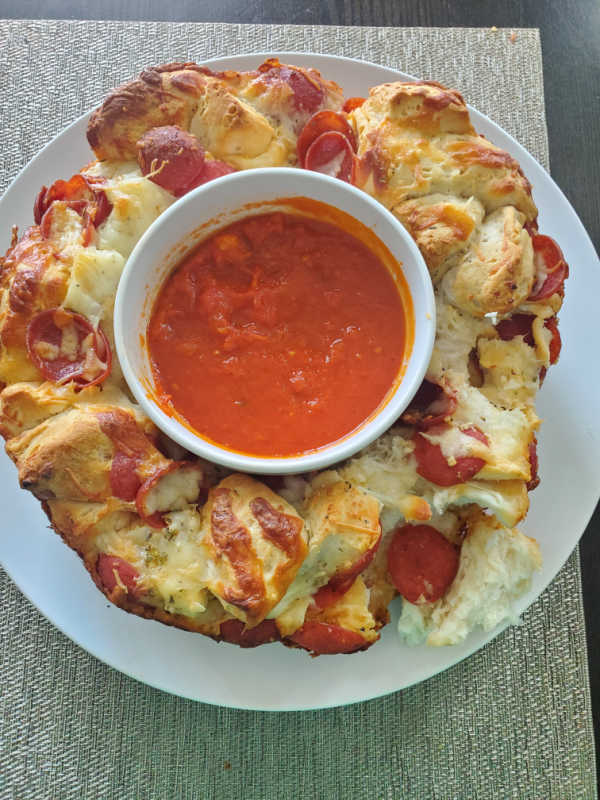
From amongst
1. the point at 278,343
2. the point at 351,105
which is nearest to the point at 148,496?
the point at 278,343

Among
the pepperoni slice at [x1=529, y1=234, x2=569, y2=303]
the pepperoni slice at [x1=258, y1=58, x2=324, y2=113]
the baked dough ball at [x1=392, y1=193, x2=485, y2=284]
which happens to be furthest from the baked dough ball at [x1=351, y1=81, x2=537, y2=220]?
the pepperoni slice at [x1=258, y1=58, x2=324, y2=113]

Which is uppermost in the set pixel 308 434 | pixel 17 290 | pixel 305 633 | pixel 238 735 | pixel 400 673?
pixel 17 290

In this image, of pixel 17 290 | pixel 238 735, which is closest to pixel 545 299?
pixel 17 290

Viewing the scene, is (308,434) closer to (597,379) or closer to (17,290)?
(17,290)

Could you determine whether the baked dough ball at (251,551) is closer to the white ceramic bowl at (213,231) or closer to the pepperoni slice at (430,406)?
the white ceramic bowl at (213,231)

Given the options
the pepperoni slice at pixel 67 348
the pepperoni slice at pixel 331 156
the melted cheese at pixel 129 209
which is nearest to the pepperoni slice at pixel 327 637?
the pepperoni slice at pixel 67 348

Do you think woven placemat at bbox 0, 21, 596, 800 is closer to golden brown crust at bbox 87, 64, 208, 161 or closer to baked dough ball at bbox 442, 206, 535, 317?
baked dough ball at bbox 442, 206, 535, 317
